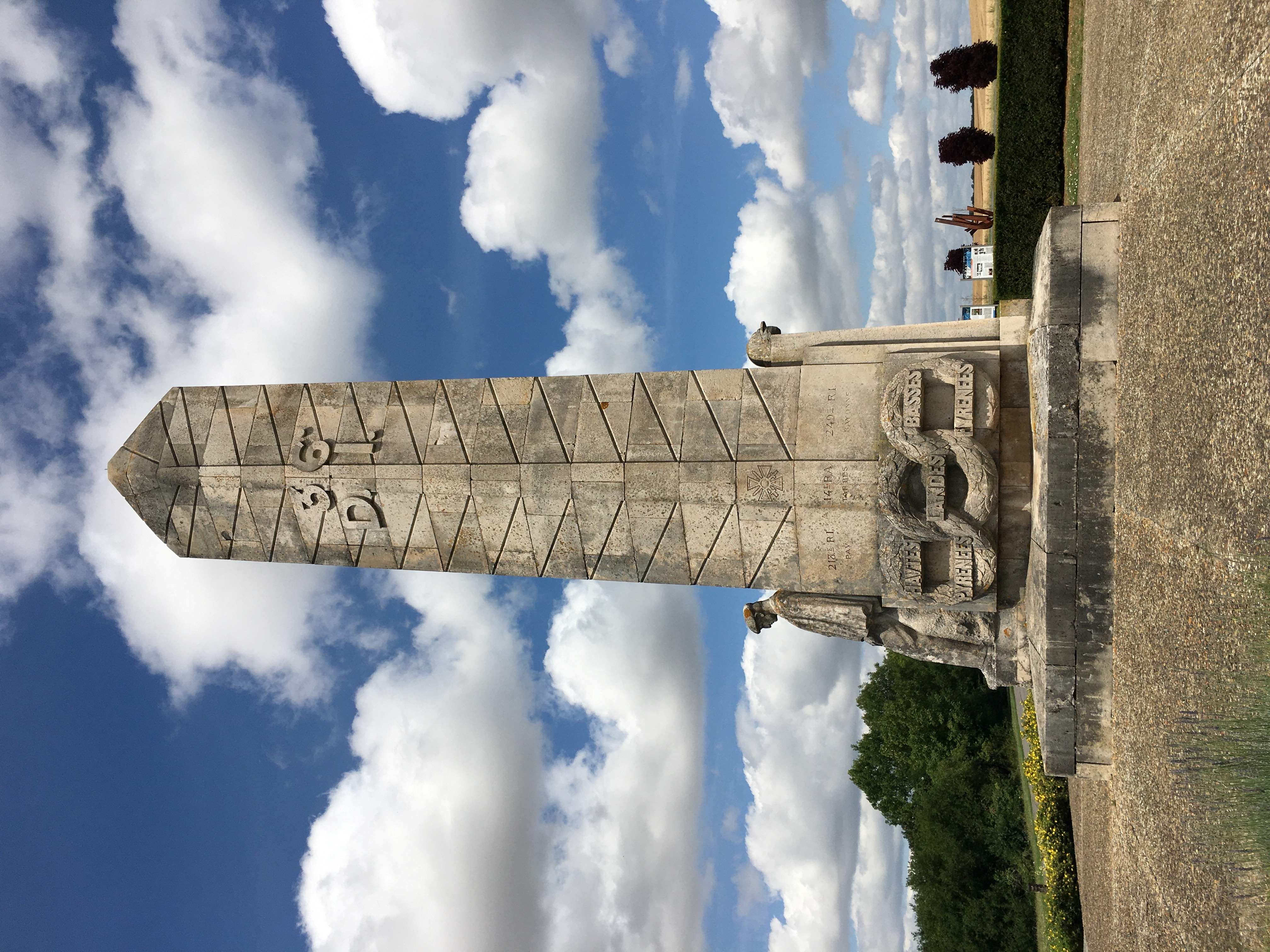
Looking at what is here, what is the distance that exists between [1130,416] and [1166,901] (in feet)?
14.8

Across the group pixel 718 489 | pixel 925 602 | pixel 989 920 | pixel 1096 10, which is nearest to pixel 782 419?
pixel 718 489

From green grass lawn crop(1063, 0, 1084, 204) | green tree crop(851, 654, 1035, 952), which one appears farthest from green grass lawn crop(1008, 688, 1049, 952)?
green grass lawn crop(1063, 0, 1084, 204)

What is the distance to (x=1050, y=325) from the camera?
7.59 metres

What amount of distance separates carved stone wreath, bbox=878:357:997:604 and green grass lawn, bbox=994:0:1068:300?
12.3m

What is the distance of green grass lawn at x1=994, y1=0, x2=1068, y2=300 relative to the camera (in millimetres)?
17406

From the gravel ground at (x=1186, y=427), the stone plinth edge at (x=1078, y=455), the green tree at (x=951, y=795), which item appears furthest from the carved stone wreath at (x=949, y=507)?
the green tree at (x=951, y=795)

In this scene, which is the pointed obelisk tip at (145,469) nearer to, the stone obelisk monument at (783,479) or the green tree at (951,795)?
the stone obelisk monument at (783,479)

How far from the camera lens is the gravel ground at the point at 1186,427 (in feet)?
17.1

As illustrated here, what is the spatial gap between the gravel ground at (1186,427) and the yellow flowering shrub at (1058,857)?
8988 mm

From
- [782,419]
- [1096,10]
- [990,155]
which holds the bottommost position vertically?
[782,419]

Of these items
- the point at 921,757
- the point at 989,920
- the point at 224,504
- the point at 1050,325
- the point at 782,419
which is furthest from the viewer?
the point at 921,757

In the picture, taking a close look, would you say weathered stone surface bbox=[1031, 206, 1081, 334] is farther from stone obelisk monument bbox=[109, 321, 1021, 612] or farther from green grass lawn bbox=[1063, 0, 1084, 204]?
green grass lawn bbox=[1063, 0, 1084, 204]

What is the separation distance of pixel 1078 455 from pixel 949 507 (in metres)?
1.35

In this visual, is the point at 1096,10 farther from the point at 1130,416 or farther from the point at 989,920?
the point at 989,920
